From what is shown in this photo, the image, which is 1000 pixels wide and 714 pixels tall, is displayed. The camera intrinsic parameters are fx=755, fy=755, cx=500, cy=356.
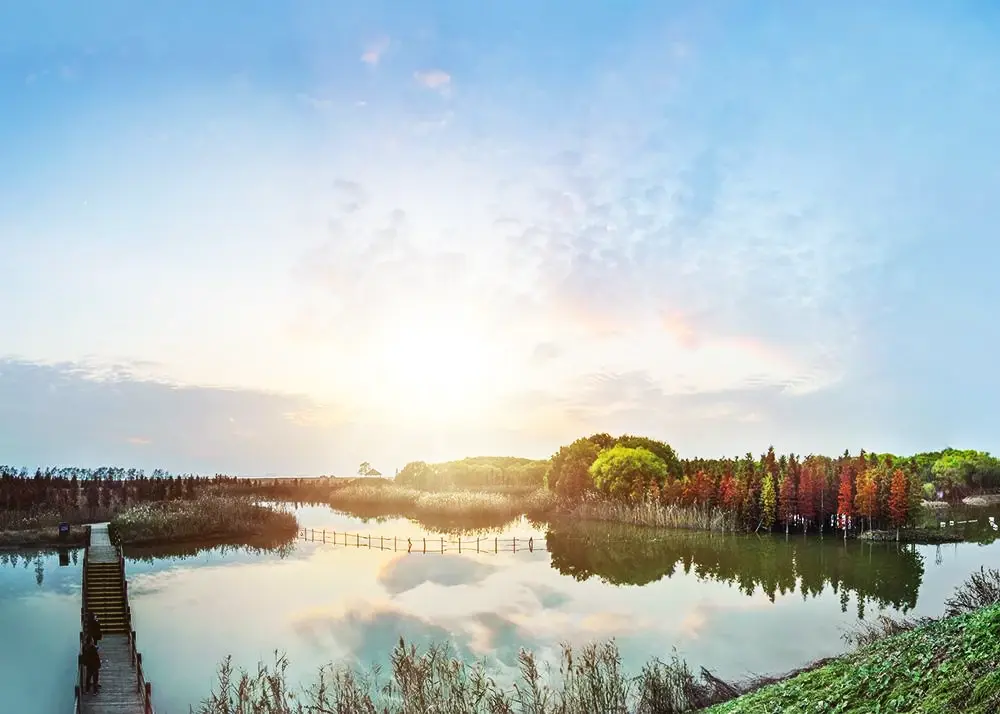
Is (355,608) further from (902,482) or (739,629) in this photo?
(902,482)

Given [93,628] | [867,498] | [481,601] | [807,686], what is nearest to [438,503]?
[867,498]

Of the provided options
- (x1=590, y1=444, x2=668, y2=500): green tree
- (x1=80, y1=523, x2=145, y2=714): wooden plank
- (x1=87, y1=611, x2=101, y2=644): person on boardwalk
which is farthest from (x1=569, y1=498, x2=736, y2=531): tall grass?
(x1=87, y1=611, x2=101, y2=644): person on boardwalk

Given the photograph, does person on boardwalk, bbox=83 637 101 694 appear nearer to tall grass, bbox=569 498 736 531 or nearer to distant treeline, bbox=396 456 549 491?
tall grass, bbox=569 498 736 531

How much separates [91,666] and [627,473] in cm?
4363

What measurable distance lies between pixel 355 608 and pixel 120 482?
46.1 meters

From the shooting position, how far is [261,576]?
3381cm

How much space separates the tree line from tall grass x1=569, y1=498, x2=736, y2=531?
80 cm

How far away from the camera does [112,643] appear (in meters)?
20.2

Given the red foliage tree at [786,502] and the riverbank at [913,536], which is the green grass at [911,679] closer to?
the riverbank at [913,536]

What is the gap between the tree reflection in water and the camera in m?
30.7

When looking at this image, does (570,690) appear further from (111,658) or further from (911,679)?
(111,658)

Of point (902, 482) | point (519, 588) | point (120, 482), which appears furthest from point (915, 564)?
point (120, 482)

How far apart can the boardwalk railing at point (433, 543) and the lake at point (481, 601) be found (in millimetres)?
334

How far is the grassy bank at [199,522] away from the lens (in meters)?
42.9
